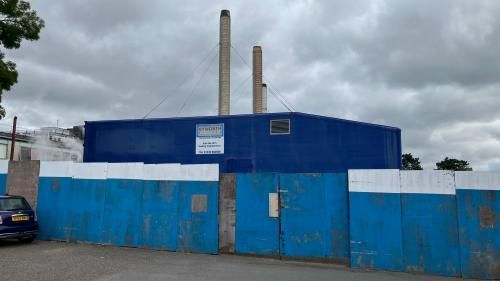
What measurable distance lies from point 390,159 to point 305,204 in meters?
4.22

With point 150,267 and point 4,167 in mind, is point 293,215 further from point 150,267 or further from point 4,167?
point 4,167

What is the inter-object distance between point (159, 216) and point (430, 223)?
7.10 m

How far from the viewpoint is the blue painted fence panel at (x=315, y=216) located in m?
9.53

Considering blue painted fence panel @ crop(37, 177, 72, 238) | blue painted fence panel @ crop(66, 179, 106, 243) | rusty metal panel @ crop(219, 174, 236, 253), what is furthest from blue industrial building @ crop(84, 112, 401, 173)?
blue painted fence panel @ crop(37, 177, 72, 238)

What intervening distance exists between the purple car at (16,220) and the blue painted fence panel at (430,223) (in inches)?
407

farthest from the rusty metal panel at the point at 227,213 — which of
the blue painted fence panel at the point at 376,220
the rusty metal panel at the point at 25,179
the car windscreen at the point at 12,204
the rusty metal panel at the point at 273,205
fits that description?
the rusty metal panel at the point at 25,179

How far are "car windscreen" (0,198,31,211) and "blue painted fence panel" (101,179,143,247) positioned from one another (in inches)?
93.8

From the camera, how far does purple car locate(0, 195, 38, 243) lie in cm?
1059

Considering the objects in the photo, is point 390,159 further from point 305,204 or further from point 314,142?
point 305,204

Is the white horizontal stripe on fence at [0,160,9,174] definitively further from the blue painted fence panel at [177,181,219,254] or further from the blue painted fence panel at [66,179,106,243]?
the blue painted fence panel at [177,181,219,254]

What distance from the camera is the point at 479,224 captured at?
28.0 ft

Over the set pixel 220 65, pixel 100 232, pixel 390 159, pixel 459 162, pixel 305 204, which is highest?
pixel 220 65

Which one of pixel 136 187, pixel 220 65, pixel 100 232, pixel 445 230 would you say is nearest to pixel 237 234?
pixel 136 187

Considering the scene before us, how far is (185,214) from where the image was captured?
1080 cm
